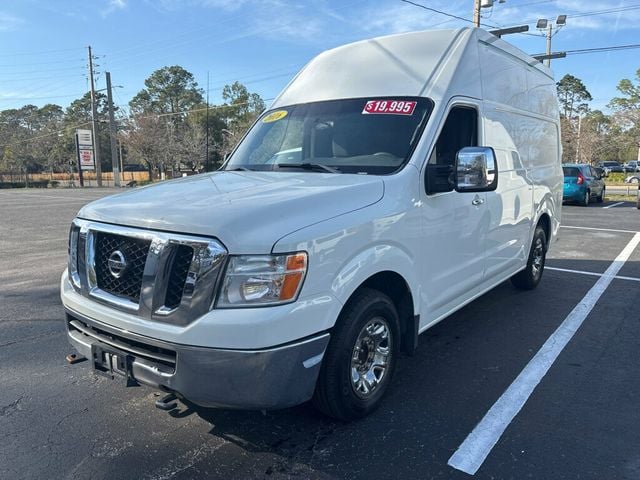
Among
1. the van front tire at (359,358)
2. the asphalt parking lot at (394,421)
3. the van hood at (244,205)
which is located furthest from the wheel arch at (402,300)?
the van hood at (244,205)

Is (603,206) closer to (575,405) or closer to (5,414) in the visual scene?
(575,405)

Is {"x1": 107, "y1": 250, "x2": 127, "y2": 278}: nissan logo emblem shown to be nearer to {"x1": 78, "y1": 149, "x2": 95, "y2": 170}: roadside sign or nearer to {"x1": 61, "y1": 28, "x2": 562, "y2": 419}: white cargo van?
{"x1": 61, "y1": 28, "x2": 562, "y2": 419}: white cargo van

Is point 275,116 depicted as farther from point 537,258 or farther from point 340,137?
point 537,258

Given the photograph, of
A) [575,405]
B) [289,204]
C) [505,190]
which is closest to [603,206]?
[505,190]

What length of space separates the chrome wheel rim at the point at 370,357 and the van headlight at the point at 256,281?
2.50 ft

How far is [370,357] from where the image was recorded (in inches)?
128

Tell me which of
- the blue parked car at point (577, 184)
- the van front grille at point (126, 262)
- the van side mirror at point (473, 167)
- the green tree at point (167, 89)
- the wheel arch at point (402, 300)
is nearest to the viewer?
the van front grille at point (126, 262)

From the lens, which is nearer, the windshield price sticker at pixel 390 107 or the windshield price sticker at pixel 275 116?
the windshield price sticker at pixel 390 107

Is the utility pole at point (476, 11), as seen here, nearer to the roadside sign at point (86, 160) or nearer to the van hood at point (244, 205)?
the van hood at point (244, 205)

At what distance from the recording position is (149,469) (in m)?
2.74

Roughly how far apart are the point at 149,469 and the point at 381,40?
379cm

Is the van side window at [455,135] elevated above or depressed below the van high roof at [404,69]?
below

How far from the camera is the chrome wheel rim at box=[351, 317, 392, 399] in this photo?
310 cm

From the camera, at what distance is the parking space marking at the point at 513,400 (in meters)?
2.83
